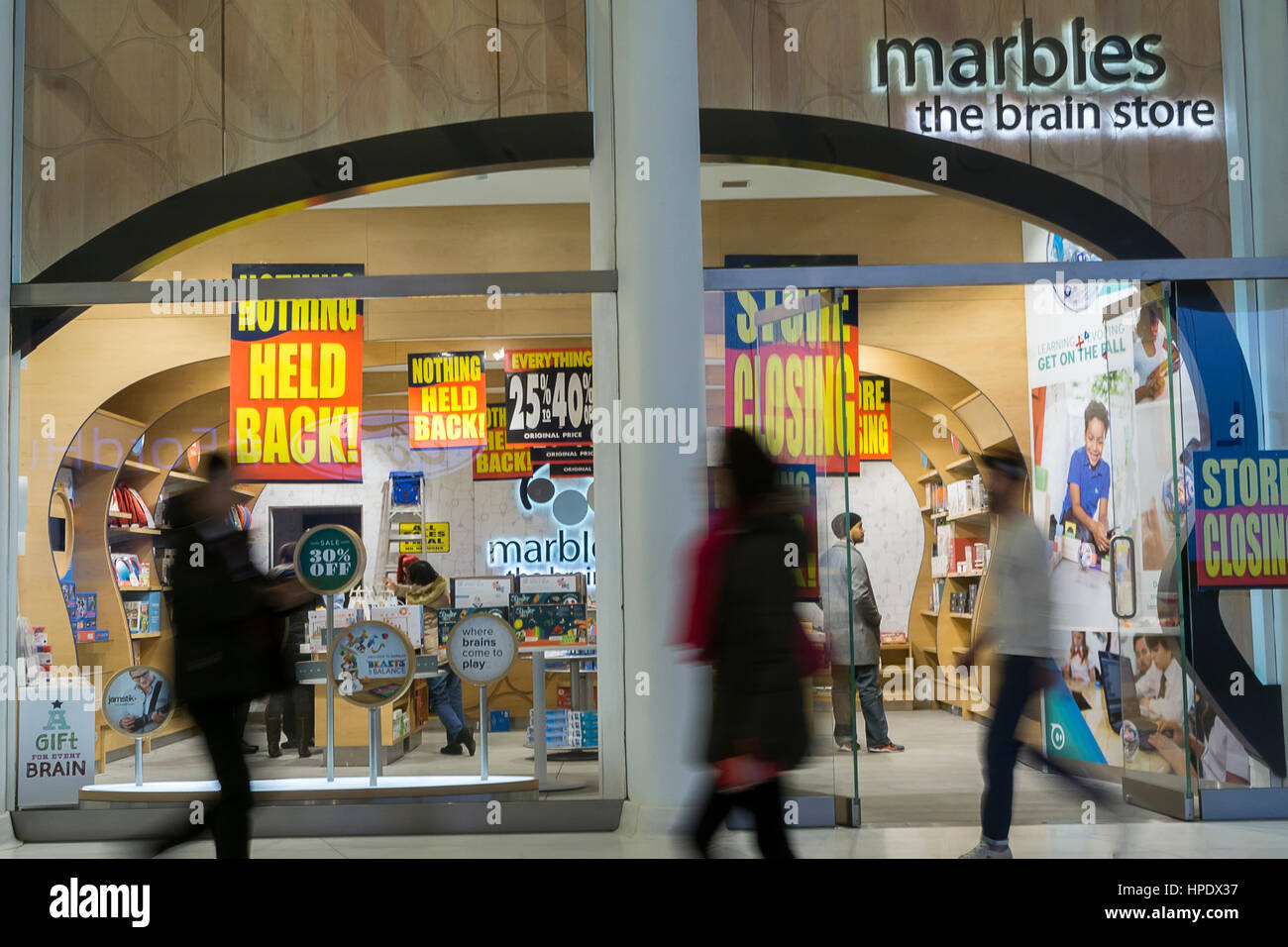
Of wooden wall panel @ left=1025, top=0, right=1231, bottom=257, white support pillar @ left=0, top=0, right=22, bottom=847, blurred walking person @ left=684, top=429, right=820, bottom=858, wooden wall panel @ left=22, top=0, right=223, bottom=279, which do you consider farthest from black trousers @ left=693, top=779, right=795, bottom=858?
wooden wall panel @ left=22, top=0, right=223, bottom=279

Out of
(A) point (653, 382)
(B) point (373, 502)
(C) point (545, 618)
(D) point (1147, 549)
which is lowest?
(C) point (545, 618)

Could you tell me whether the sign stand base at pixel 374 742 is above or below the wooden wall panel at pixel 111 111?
below

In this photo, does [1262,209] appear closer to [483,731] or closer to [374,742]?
[483,731]

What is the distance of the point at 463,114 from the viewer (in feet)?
19.8

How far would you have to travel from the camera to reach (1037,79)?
241 inches

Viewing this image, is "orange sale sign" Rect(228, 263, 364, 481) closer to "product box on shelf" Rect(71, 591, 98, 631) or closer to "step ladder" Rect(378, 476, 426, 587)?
"step ladder" Rect(378, 476, 426, 587)

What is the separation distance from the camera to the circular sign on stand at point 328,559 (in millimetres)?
5812

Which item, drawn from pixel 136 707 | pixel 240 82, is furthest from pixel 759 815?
pixel 240 82

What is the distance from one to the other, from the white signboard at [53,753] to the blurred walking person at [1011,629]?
4.37 metres

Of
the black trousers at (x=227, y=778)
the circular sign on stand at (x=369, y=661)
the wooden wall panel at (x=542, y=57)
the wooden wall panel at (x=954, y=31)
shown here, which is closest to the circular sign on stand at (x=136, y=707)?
the circular sign on stand at (x=369, y=661)

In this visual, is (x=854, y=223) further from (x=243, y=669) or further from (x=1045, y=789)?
(x=243, y=669)

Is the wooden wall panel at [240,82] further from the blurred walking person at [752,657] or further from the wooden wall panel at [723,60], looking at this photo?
the blurred walking person at [752,657]

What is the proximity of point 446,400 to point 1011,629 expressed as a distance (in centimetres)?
323

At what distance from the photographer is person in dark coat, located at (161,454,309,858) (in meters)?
3.65
